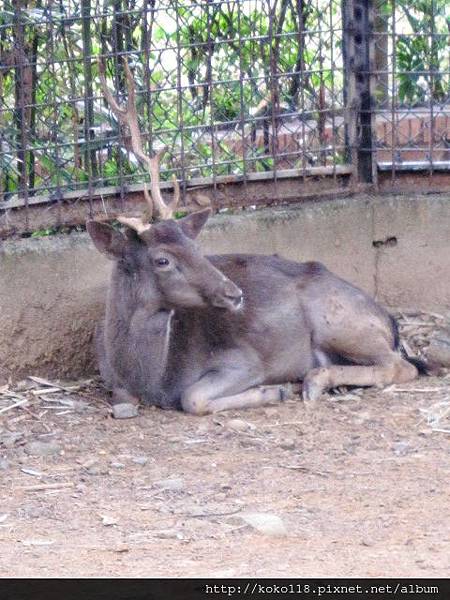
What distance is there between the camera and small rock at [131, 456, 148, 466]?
6.71 meters

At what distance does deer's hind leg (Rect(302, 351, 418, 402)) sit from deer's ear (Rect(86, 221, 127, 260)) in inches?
56.6

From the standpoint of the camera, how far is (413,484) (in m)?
6.18

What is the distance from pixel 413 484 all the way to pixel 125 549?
1565 mm

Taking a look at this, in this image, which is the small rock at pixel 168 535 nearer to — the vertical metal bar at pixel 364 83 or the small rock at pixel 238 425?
the small rock at pixel 238 425

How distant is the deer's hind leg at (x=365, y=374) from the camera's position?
8.07 meters

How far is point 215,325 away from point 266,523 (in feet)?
8.75

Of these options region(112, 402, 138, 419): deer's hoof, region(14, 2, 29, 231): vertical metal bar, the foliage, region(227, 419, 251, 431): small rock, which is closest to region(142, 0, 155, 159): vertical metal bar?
the foliage

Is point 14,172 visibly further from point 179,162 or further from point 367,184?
point 367,184

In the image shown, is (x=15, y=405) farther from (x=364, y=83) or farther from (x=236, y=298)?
(x=364, y=83)

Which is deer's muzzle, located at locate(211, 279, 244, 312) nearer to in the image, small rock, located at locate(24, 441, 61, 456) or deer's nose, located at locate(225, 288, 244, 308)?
deer's nose, located at locate(225, 288, 244, 308)

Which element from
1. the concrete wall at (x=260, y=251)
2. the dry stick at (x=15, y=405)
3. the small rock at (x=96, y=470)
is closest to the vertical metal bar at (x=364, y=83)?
the concrete wall at (x=260, y=251)

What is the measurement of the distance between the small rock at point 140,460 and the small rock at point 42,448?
1.46 ft

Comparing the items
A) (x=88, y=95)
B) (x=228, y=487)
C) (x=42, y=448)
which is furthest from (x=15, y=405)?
(x=88, y=95)
